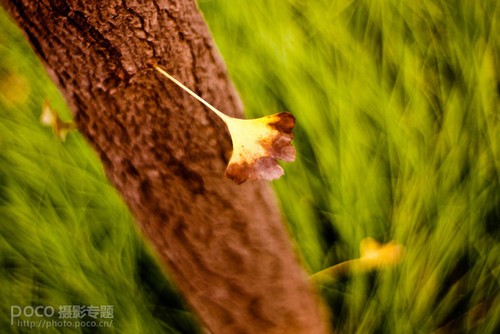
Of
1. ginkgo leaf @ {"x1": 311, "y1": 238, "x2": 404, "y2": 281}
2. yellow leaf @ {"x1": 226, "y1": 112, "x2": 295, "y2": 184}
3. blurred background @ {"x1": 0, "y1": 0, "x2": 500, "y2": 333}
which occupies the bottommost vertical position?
yellow leaf @ {"x1": 226, "y1": 112, "x2": 295, "y2": 184}

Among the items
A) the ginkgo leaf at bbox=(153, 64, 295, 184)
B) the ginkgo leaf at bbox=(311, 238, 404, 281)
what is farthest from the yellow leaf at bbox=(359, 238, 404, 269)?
the ginkgo leaf at bbox=(153, 64, 295, 184)

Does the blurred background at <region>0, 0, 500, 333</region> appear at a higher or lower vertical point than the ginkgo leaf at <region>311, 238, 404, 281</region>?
higher

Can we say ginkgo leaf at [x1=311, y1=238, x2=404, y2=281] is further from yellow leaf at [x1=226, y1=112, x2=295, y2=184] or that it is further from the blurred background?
yellow leaf at [x1=226, y1=112, x2=295, y2=184]

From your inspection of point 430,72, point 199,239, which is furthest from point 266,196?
point 430,72

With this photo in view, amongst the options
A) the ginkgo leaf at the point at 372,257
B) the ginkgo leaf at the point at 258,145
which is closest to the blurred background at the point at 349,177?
the ginkgo leaf at the point at 372,257

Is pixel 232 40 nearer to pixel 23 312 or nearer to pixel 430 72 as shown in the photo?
pixel 430 72

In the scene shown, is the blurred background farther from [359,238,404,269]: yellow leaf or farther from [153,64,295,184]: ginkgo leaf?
[153,64,295,184]: ginkgo leaf

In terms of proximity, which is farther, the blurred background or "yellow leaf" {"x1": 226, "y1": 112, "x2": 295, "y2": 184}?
the blurred background
